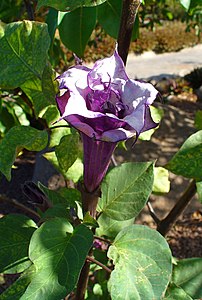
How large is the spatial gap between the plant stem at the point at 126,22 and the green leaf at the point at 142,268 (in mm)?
307

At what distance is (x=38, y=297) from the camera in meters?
0.73

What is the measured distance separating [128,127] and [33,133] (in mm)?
210

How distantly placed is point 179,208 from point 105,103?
574mm

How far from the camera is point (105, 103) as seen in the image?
678 mm

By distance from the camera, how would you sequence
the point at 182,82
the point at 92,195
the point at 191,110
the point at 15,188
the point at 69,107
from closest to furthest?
the point at 69,107 → the point at 92,195 → the point at 15,188 → the point at 191,110 → the point at 182,82

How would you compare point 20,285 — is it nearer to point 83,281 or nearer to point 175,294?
point 83,281

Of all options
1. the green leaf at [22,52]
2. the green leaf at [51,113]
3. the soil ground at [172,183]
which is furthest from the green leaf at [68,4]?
the soil ground at [172,183]

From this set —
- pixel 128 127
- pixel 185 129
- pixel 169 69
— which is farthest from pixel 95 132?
pixel 169 69

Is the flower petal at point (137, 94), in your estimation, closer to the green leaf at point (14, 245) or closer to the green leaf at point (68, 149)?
the green leaf at point (68, 149)

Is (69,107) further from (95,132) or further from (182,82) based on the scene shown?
(182,82)

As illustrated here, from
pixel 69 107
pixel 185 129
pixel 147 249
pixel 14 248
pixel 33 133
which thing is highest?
pixel 69 107

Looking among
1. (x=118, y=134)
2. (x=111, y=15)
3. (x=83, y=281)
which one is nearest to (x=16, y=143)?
(x=118, y=134)

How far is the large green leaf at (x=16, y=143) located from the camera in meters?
0.77

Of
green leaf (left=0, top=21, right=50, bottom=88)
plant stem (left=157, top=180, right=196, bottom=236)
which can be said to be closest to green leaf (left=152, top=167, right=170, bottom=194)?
plant stem (left=157, top=180, right=196, bottom=236)
